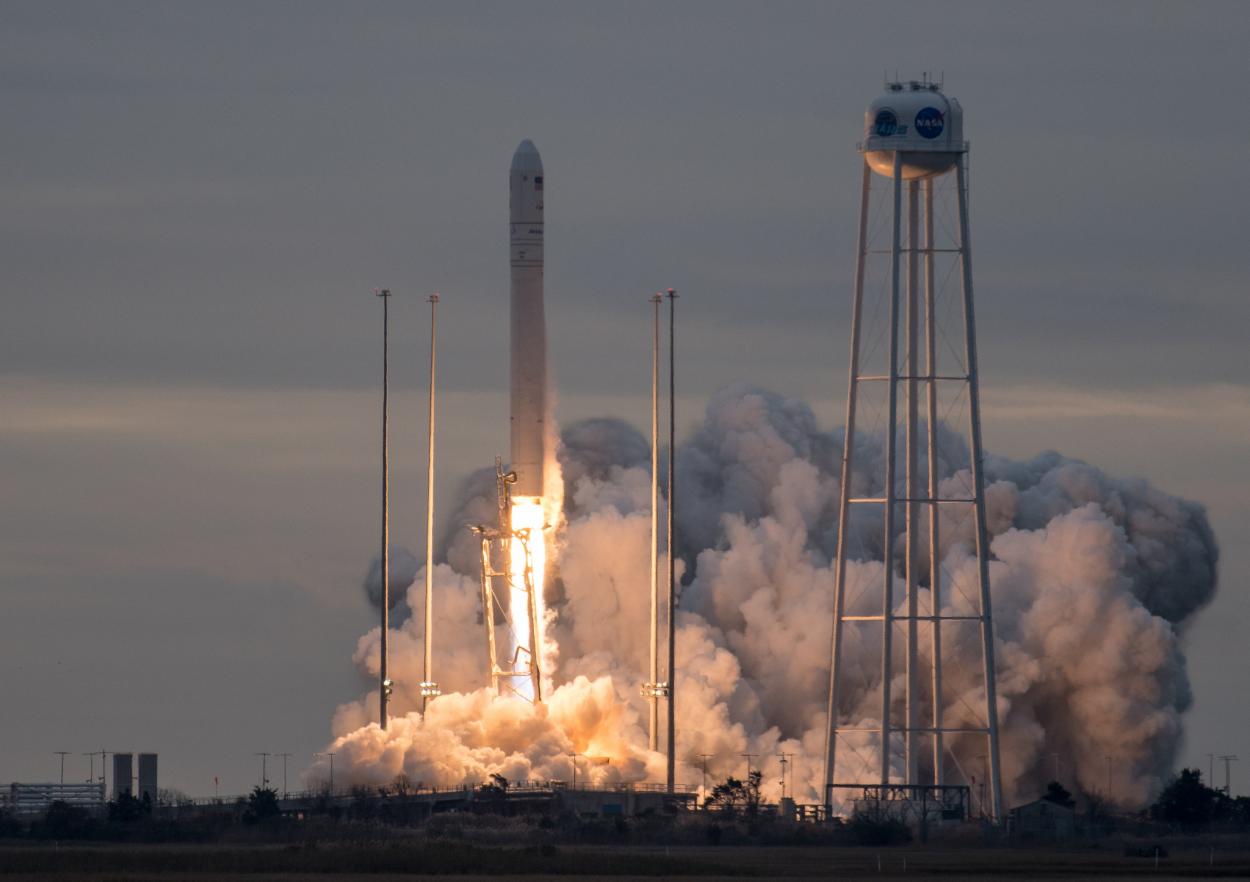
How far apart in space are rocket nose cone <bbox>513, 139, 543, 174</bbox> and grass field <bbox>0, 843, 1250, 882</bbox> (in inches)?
964

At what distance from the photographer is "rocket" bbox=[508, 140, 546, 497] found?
409 ft

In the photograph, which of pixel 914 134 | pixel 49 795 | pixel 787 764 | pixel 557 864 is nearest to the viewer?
pixel 557 864

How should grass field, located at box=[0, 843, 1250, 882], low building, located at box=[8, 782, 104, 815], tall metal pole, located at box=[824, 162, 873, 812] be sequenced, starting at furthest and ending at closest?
low building, located at box=[8, 782, 104, 815], tall metal pole, located at box=[824, 162, 873, 812], grass field, located at box=[0, 843, 1250, 882]

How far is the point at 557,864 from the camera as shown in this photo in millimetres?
102188

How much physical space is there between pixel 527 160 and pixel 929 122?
14.0 meters

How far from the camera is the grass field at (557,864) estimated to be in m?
98.6

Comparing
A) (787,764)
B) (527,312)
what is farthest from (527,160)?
(787,764)

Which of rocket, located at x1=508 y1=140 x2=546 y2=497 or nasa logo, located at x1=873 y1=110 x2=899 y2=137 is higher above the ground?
nasa logo, located at x1=873 y1=110 x2=899 y2=137

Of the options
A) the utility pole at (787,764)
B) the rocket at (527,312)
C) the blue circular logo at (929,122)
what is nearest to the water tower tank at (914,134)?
the blue circular logo at (929,122)

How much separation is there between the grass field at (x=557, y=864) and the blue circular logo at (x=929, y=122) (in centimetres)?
2258

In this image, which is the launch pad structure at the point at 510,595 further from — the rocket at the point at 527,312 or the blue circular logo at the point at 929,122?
the blue circular logo at the point at 929,122

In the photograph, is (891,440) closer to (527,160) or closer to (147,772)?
(527,160)

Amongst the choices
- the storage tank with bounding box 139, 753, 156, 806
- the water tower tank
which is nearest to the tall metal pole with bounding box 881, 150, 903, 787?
the water tower tank

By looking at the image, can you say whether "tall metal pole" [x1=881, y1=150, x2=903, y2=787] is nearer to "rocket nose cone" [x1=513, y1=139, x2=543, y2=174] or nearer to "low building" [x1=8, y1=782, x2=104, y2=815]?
"rocket nose cone" [x1=513, y1=139, x2=543, y2=174]
